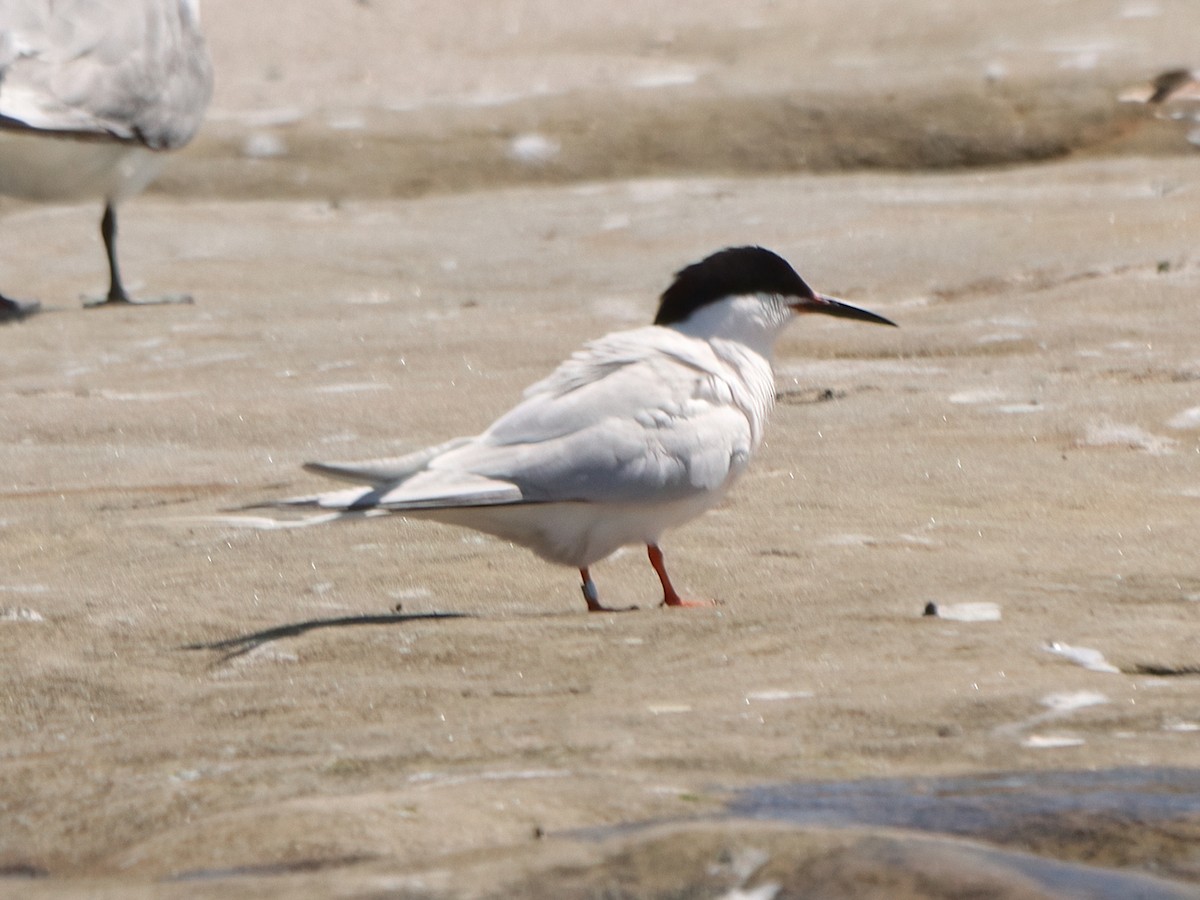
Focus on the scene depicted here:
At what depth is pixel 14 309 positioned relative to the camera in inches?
276

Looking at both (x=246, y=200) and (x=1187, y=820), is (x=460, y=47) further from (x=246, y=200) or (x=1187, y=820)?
(x=1187, y=820)

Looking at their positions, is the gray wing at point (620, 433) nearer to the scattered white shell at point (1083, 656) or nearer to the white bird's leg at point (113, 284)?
the scattered white shell at point (1083, 656)

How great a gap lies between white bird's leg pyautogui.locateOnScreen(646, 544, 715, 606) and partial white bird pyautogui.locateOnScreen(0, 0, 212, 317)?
13.1ft

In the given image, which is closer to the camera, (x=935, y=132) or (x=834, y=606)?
(x=834, y=606)

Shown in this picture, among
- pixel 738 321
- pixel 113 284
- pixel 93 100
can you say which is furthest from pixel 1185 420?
pixel 93 100

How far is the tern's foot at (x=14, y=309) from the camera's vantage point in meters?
6.94

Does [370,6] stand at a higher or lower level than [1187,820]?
lower

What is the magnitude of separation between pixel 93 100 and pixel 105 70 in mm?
231

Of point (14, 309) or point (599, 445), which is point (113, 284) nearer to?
point (14, 309)

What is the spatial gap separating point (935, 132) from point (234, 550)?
5.60 metres

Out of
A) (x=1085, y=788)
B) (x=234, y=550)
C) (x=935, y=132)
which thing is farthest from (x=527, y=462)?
(x=935, y=132)

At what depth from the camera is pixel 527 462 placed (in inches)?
138

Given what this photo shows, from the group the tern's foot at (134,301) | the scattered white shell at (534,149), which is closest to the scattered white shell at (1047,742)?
the tern's foot at (134,301)

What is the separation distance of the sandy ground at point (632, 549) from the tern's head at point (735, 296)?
1.43 ft
